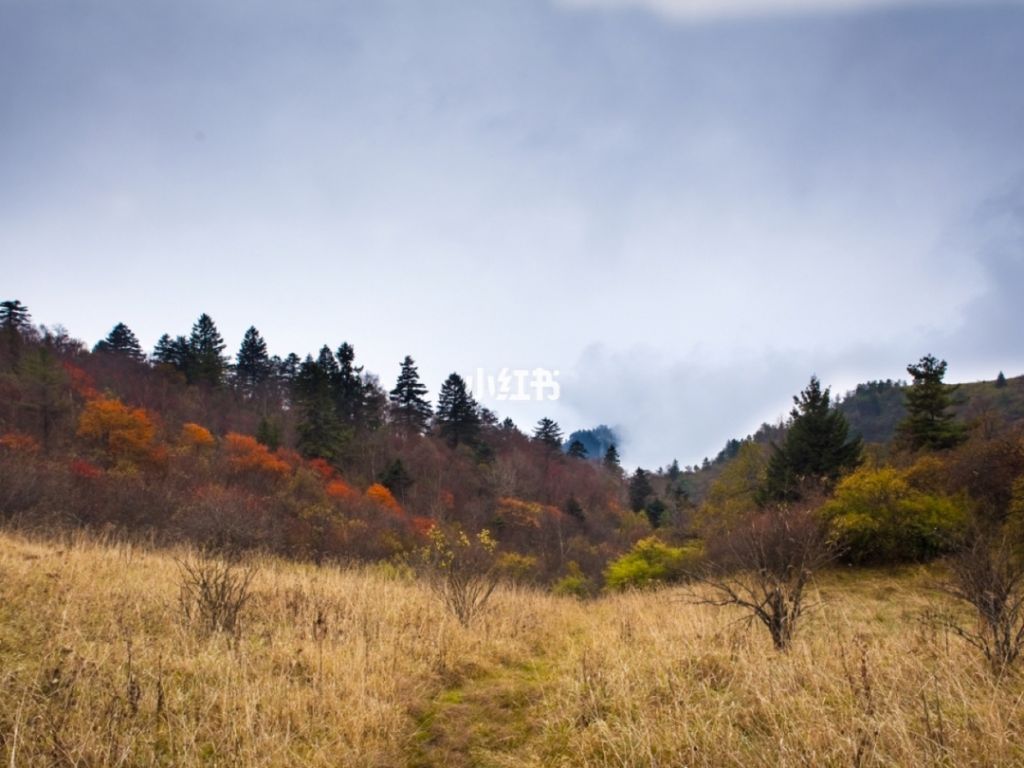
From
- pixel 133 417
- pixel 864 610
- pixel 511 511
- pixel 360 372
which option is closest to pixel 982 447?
pixel 864 610

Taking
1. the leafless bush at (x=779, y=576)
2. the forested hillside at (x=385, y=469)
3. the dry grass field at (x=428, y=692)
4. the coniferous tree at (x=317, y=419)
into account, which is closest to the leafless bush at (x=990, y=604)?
the dry grass field at (x=428, y=692)

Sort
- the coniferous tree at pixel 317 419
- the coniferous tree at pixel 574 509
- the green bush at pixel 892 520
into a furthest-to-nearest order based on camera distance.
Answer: the coniferous tree at pixel 574 509
the coniferous tree at pixel 317 419
the green bush at pixel 892 520

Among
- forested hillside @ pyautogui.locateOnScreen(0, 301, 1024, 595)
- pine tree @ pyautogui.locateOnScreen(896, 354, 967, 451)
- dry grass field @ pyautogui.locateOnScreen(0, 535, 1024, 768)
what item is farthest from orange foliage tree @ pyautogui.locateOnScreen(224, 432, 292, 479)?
pine tree @ pyautogui.locateOnScreen(896, 354, 967, 451)

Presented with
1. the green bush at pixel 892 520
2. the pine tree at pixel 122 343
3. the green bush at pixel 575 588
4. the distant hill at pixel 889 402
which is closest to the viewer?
the green bush at pixel 892 520

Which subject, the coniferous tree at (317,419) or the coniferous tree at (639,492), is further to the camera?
the coniferous tree at (639,492)

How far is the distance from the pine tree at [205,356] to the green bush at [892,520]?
2015 inches

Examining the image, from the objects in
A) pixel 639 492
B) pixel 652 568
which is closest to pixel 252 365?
pixel 639 492

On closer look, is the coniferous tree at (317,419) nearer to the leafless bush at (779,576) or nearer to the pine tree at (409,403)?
the pine tree at (409,403)

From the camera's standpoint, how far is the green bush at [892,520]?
1495 cm

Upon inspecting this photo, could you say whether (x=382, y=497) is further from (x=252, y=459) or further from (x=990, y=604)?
(x=990, y=604)

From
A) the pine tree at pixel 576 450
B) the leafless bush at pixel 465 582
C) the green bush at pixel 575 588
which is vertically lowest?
the green bush at pixel 575 588

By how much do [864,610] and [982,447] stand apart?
10.5 m

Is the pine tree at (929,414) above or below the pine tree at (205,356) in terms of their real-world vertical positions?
below

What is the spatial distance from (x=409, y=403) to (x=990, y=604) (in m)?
51.7
